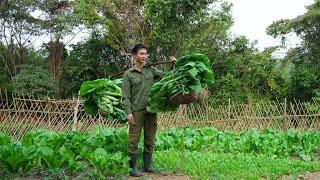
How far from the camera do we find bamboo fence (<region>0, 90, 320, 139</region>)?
10516mm

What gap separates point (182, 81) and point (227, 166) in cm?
169

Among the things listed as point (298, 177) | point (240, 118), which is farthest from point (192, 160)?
point (240, 118)

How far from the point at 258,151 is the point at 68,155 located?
13.1 feet

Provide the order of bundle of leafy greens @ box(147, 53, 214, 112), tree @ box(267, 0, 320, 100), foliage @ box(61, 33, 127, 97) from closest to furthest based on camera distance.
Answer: bundle of leafy greens @ box(147, 53, 214, 112)
tree @ box(267, 0, 320, 100)
foliage @ box(61, 33, 127, 97)

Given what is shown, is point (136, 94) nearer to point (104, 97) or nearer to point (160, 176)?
point (104, 97)

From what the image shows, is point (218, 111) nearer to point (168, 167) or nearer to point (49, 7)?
point (168, 167)

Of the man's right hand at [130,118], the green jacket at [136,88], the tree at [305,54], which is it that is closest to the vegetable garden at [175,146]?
the man's right hand at [130,118]

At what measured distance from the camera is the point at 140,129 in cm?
509

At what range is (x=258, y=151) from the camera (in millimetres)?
7641

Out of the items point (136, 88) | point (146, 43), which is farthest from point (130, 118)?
point (146, 43)

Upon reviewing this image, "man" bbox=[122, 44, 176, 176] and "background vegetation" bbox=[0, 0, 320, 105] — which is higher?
"background vegetation" bbox=[0, 0, 320, 105]

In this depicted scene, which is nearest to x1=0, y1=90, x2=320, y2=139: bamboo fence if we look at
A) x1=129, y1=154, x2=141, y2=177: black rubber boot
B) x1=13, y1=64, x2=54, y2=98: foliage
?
x1=13, y1=64, x2=54, y2=98: foliage

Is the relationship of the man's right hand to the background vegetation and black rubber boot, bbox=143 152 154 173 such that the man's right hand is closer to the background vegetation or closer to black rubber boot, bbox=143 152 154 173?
black rubber boot, bbox=143 152 154 173

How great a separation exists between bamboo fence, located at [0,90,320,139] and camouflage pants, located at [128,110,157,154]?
4.99 meters
